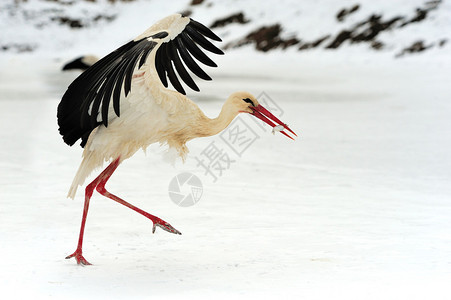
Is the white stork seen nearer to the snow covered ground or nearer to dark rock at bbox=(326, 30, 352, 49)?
the snow covered ground

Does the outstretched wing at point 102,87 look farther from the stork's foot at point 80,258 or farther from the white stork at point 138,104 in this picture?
the stork's foot at point 80,258

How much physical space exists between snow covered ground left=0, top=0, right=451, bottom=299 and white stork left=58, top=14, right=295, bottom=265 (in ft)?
1.49

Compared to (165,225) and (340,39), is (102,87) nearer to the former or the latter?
(165,225)

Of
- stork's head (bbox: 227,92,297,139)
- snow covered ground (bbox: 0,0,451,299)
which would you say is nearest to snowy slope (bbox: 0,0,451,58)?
snow covered ground (bbox: 0,0,451,299)

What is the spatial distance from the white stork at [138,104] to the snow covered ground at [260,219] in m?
0.46

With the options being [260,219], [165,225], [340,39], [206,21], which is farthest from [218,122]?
[206,21]

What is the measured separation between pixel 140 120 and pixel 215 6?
5125 cm

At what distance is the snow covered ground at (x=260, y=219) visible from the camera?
4203 millimetres

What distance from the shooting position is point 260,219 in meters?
5.95

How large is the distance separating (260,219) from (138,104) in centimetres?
192

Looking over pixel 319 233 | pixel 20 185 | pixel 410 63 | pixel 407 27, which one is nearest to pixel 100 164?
pixel 319 233

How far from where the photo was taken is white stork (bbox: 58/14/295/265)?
4.21m

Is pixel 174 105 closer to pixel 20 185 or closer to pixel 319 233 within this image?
pixel 319 233

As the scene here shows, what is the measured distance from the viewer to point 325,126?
11500 mm
